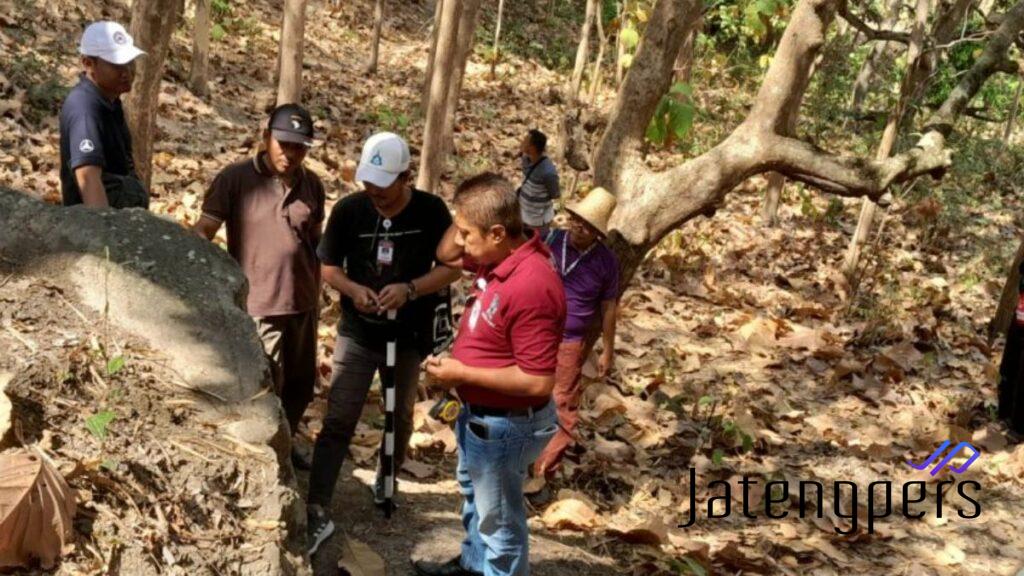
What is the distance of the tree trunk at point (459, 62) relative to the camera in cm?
1164

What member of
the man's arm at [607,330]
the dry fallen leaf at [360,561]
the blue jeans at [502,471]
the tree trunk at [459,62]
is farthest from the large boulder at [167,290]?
the tree trunk at [459,62]

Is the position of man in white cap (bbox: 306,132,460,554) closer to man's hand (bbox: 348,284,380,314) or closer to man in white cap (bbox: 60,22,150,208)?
man's hand (bbox: 348,284,380,314)

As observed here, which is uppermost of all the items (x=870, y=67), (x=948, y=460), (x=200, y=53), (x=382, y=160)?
(x=870, y=67)

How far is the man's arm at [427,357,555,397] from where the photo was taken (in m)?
3.45

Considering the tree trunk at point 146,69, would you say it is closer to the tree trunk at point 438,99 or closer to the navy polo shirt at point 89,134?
the navy polo shirt at point 89,134

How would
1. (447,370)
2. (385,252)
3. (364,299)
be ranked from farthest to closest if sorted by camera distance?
(385,252) < (364,299) < (447,370)

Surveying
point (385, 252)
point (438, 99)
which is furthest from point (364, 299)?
point (438, 99)

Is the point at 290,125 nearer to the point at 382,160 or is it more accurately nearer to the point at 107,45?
the point at 382,160

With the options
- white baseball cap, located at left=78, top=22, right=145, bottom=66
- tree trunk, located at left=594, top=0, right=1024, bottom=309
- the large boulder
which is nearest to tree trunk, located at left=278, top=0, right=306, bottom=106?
tree trunk, located at left=594, top=0, right=1024, bottom=309

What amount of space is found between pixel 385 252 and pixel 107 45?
1563 mm

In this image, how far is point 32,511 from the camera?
2.48 meters

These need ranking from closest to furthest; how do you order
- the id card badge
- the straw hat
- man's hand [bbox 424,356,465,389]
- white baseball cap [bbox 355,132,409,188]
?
man's hand [bbox 424,356,465,389]
white baseball cap [bbox 355,132,409,188]
the id card badge
the straw hat

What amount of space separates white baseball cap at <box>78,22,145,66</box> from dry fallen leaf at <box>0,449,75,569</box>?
217 cm

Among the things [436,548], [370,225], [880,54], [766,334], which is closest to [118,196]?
[370,225]
